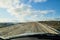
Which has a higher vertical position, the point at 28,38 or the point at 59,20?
the point at 59,20

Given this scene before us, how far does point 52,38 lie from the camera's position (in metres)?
3.56

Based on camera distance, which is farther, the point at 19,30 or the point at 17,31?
the point at 19,30

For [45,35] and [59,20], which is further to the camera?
[59,20]

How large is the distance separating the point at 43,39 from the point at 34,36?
30 cm

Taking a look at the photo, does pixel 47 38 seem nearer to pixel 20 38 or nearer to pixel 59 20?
pixel 20 38

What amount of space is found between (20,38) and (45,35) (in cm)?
61

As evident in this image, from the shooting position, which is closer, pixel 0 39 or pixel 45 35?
pixel 0 39

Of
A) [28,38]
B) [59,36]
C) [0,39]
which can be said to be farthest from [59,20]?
[0,39]

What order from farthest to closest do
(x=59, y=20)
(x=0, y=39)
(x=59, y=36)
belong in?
(x=59, y=20), (x=59, y=36), (x=0, y=39)

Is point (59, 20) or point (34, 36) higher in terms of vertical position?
point (59, 20)

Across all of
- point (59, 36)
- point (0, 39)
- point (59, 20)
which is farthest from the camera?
point (59, 20)

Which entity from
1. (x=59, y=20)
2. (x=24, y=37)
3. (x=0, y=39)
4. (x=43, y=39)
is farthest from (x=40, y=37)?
(x=59, y=20)

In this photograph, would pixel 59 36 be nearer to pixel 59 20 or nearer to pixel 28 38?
pixel 28 38

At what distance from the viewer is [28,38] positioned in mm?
3592
